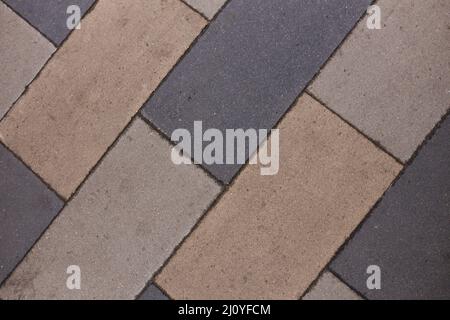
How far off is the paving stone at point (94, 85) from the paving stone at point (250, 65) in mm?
134

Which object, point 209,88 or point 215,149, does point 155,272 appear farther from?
point 209,88

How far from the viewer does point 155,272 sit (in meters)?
2.51

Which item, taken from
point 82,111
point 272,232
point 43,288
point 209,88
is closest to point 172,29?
point 209,88

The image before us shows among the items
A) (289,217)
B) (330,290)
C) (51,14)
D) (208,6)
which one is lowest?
(330,290)

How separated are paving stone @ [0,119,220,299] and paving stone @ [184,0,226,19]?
0.78 metres

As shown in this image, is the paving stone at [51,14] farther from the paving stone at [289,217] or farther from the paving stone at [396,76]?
the paving stone at [396,76]

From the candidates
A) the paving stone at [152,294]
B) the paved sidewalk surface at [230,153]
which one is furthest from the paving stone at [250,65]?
the paving stone at [152,294]

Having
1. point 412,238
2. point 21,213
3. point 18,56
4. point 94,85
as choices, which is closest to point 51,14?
point 18,56

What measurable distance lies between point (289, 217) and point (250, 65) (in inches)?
35.0

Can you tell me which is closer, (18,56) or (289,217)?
(289,217)

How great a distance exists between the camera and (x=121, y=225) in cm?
256

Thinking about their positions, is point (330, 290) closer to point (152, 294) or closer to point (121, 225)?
point (152, 294)

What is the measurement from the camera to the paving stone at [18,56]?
2756 millimetres

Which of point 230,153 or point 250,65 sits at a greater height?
point 250,65
